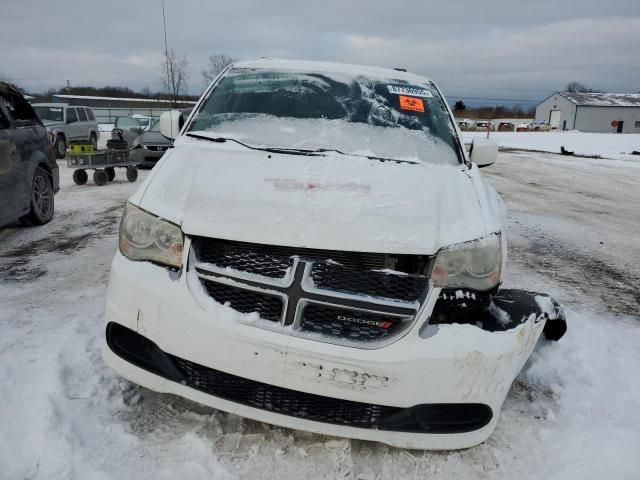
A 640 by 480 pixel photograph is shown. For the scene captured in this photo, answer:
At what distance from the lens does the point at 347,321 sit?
75.8 inches

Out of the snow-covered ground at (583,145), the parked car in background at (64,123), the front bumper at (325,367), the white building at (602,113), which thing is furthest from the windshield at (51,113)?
the white building at (602,113)

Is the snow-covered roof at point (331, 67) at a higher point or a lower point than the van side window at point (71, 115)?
higher

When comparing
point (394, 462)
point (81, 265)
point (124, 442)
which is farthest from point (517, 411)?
point (81, 265)

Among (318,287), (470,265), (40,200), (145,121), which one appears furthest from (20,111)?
(145,121)

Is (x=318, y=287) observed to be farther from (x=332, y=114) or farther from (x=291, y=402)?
(x=332, y=114)

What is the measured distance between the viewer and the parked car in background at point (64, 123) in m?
15.1

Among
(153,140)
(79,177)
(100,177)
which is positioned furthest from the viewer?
(153,140)

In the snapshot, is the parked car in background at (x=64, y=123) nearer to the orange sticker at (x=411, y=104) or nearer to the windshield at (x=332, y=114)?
the windshield at (x=332, y=114)

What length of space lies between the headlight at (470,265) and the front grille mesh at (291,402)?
586 mm

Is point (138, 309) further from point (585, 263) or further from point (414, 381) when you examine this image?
point (585, 263)

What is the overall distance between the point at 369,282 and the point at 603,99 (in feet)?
281

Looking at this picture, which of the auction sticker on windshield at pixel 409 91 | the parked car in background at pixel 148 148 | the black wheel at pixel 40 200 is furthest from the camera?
the parked car in background at pixel 148 148

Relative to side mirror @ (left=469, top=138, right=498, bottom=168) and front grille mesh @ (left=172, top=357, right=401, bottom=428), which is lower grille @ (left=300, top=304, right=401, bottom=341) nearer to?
front grille mesh @ (left=172, top=357, right=401, bottom=428)

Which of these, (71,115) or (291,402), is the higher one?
(71,115)
